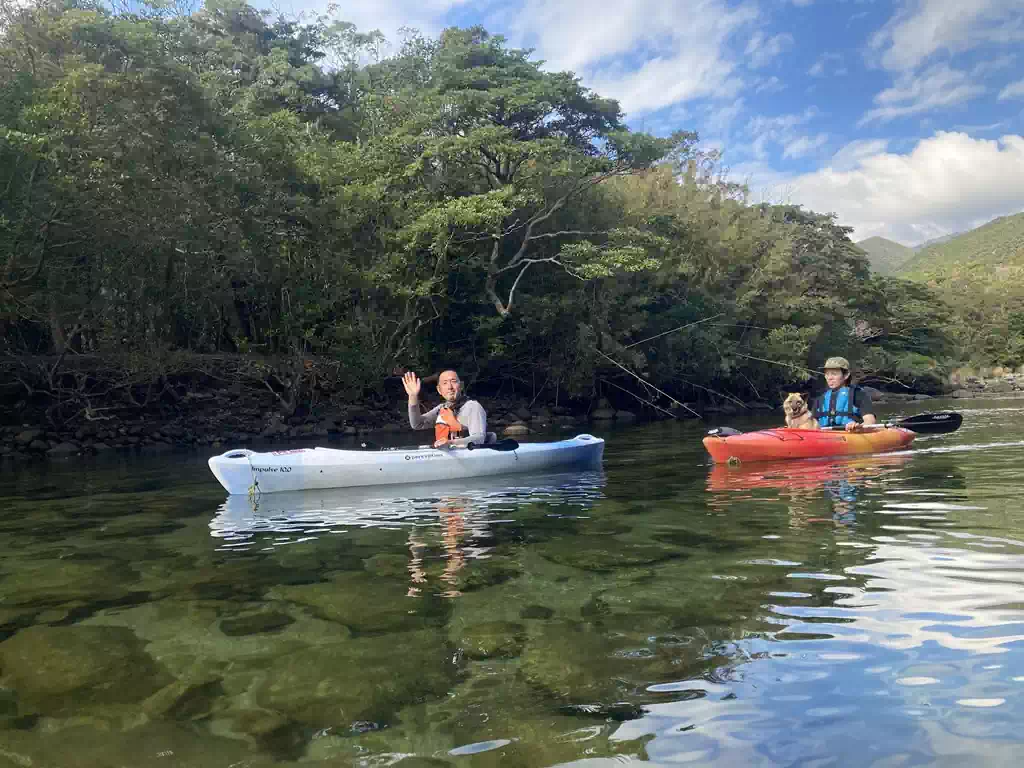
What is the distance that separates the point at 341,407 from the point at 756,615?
19596mm

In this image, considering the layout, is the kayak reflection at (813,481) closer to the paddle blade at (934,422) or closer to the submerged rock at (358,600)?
the paddle blade at (934,422)

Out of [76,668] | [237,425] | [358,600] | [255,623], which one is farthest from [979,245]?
[76,668]

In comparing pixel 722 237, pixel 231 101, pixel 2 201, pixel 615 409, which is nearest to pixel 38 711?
pixel 2 201

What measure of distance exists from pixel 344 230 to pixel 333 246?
21.8 inches

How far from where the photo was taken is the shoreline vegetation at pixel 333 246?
52.4 feet

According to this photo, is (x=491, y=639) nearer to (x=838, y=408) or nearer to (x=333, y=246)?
(x=838, y=408)

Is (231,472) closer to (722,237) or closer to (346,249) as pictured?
→ (346,249)

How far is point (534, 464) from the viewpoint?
10711 millimetres

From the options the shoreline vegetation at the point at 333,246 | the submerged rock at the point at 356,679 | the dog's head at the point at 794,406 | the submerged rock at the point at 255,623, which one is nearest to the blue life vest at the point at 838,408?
the dog's head at the point at 794,406

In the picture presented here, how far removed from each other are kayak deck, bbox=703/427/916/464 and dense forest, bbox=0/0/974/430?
7.41 m

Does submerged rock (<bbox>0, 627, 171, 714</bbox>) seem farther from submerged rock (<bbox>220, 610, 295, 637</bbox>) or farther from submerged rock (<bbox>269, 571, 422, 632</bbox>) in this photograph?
submerged rock (<bbox>269, 571, 422, 632</bbox>)

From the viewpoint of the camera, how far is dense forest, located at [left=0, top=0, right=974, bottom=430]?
15.8 metres

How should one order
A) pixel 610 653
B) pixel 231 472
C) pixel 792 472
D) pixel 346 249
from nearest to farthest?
pixel 610 653 → pixel 231 472 → pixel 792 472 → pixel 346 249

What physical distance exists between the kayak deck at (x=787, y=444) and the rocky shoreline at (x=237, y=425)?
692 centimetres
